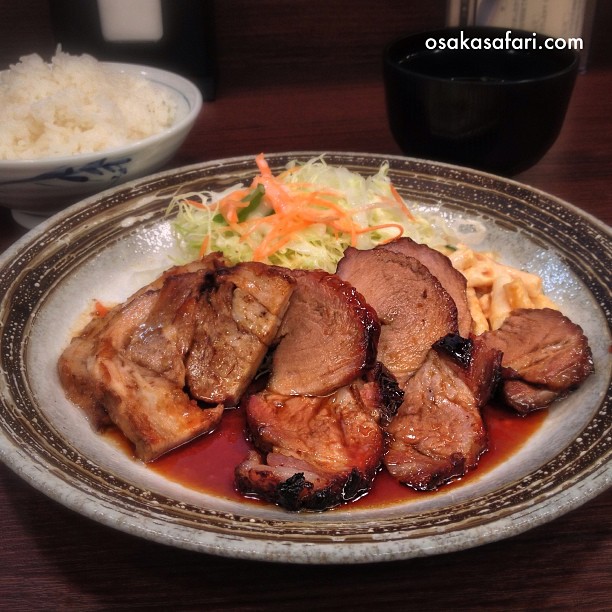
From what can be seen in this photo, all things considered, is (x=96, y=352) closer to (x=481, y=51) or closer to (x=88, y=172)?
(x=88, y=172)

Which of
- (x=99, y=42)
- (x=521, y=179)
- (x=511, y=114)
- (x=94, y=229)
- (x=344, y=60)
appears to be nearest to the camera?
(x=94, y=229)

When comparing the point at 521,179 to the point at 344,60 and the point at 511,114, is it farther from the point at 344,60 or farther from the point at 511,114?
the point at 344,60

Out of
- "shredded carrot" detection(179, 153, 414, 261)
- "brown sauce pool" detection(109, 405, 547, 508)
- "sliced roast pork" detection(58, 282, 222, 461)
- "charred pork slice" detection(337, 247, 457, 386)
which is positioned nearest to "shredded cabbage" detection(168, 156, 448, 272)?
"shredded carrot" detection(179, 153, 414, 261)

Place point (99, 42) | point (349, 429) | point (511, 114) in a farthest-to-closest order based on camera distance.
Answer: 1. point (99, 42)
2. point (511, 114)
3. point (349, 429)

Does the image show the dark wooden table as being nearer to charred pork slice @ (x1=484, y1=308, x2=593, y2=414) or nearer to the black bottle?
charred pork slice @ (x1=484, y1=308, x2=593, y2=414)

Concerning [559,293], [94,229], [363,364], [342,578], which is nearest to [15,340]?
[94,229]

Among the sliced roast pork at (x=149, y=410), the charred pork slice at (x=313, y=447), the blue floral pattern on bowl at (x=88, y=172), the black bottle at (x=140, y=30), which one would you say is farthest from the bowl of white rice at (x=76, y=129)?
the charred pork slice at (x=313, y=447)

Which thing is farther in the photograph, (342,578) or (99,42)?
(99,42)

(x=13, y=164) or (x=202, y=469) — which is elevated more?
(x=13, y=164)
